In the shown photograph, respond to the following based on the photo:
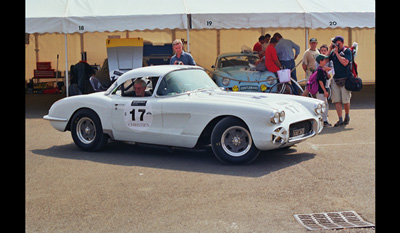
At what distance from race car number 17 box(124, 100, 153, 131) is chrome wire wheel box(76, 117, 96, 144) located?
77 cm

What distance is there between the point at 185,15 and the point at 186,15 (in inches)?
1.2

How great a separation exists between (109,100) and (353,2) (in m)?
9.59

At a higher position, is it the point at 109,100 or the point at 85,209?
the point at 109,100

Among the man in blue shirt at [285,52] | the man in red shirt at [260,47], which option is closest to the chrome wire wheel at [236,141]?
the man in blue shirt at [285,52]

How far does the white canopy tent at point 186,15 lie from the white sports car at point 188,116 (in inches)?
228

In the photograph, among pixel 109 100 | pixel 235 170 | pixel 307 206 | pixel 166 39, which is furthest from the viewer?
pixel 166 39

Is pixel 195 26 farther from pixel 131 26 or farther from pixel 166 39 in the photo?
pixel 166 39

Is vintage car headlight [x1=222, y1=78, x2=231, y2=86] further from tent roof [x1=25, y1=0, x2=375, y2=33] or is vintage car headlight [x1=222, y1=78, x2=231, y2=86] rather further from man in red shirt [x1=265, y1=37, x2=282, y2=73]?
tent roof [x1=25, y1=0, x2=375, y2=33]

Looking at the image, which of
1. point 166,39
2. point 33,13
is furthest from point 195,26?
point 166,39

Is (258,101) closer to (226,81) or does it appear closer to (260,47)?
(226,81)

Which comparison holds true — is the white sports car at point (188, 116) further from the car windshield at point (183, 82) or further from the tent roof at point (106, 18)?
the tent roof at point (106, 18)

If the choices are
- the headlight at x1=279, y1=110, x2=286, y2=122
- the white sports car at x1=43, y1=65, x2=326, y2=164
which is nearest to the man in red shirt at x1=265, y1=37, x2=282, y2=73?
the white sports car at x1=43, y1=65, x2=326, y2=164

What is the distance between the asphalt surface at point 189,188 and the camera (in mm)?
5152
